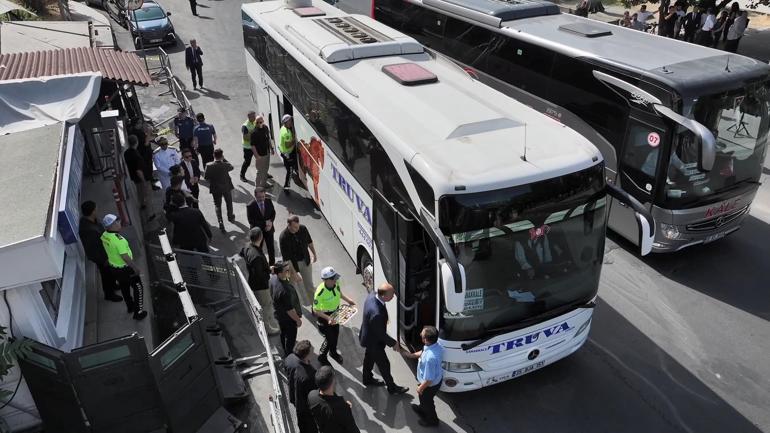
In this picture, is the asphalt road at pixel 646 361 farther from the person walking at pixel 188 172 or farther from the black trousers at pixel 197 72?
the black trousers at pixel 197 72

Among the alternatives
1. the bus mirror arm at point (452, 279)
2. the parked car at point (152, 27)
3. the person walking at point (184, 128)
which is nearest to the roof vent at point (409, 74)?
the bus mirror arm at point (452, 279)

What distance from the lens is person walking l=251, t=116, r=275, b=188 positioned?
41.0 ft

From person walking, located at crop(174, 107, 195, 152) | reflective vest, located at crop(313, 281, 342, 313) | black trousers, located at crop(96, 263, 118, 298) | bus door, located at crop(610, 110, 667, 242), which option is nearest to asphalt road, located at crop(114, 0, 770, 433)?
bus door, located at crop(610, 110, 667, 242)


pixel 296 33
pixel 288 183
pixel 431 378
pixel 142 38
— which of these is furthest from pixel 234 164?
pixel 142 38

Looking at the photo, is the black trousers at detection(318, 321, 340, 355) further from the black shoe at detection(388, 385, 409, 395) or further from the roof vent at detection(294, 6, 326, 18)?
the roof vent at detection(294, 6, 326, 18)

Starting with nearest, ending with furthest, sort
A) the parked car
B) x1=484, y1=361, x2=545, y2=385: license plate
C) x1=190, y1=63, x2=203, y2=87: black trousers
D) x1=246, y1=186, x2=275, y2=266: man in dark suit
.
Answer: x1=484, y1=361, x2=545, y2=385: license plate < x1=246, y1=186, x2=275, y2=266: man in dark suit < x1=190, y1=63, x2=203, y2=87: black trousers < the parked car

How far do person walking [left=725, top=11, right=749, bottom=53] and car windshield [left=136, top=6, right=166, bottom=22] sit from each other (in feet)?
67.4

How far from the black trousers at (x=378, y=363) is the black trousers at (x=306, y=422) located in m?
1.26

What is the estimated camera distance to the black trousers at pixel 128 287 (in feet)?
27.4

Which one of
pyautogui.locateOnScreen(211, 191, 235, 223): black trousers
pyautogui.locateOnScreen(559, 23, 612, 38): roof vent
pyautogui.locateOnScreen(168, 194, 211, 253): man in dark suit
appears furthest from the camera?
pyautogui.locateOnScreen(559, 23, 612, 38): roof vent

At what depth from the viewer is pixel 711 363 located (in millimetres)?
8469

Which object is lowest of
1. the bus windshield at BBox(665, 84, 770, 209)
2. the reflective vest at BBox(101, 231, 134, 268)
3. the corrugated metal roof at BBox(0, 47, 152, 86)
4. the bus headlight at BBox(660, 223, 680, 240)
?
the bus headlight at BBox(660, 223, 680, 240)

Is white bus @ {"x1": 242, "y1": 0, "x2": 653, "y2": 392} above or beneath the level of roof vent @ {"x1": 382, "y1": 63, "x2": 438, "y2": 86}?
beneath

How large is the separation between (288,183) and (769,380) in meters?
9.45
